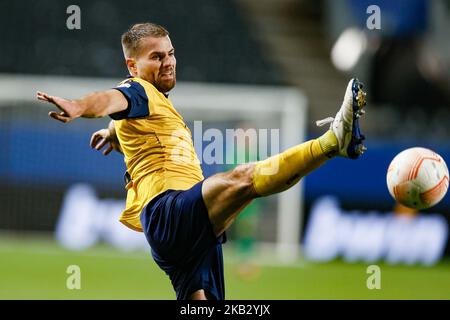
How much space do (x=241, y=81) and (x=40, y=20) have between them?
3.23 metres

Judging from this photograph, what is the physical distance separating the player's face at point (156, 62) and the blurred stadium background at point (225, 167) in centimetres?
426

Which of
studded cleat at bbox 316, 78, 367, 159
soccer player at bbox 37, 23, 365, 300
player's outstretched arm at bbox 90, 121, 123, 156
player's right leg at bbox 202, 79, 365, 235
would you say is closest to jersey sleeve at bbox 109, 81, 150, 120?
soccer player at bbox 37, 23, 365, 300

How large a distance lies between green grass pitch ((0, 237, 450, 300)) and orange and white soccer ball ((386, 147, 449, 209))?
442 centimetres

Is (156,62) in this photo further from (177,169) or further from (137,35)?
(177,169)

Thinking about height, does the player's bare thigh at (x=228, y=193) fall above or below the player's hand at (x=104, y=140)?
below

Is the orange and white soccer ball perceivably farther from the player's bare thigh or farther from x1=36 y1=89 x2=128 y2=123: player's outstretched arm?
x1=36 y1=89 x2=128 y2=123: player's outstretched arm

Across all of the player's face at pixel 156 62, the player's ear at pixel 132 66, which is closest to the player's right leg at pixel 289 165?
the player's face at pixel 156 62

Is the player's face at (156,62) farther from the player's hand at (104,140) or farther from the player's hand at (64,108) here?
the player's hand at (64,108)

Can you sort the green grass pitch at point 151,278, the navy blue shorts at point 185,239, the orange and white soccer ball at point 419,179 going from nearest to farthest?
the navy blue shorts at point 185,239 → the orange and white soccer ball at point 419,179 → the green grass pitch at point 151,278

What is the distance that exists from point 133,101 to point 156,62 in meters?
0.51

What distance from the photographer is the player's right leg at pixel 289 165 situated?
527 cm

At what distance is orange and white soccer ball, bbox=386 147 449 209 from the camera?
5.72 metres
